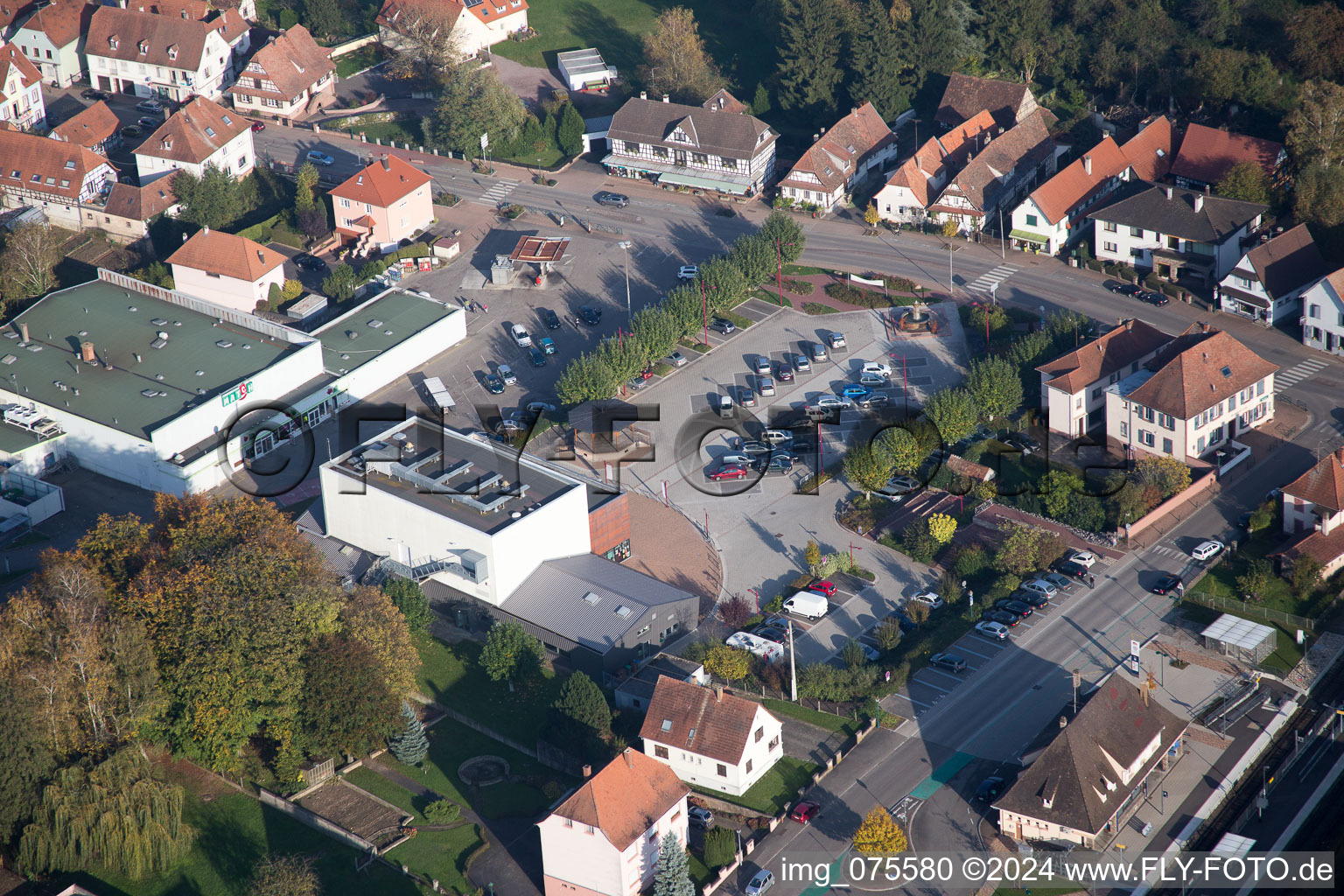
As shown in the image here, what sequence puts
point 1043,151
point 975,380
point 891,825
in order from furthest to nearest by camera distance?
point 1043,151, point 975,380, point 891,825

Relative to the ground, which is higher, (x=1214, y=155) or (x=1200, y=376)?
(x=1214, y=155)

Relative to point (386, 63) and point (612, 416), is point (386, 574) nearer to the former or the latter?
point (612, 416)

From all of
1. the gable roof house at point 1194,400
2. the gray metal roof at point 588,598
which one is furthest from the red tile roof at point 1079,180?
the gray metal roof at point 588,598

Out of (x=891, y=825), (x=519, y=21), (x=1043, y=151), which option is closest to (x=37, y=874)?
(x=891, y=825)

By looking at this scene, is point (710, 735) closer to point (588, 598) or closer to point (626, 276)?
point (588, 598)

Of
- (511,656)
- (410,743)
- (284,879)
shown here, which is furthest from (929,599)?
(284,879)

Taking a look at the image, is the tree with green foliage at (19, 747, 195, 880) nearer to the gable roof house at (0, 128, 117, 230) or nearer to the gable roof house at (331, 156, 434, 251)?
the gable roof house at (331, 156, 434, 251)
